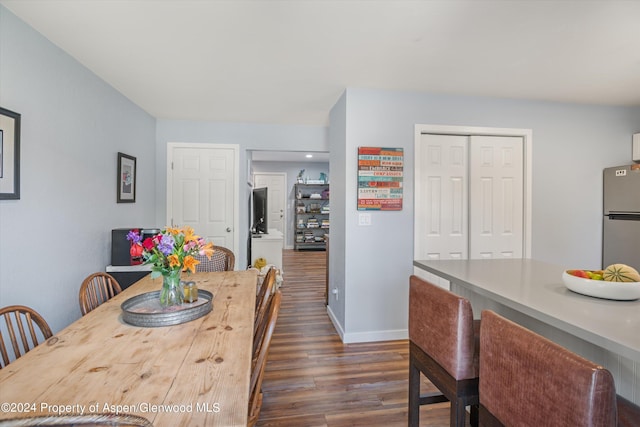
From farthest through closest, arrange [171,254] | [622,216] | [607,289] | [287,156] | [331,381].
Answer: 1. [287,156]
2. [622,216]
3. [331,381]
4. [171,254]
5. [607,289]

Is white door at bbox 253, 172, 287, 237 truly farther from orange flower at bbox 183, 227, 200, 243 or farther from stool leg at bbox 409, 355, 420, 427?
stool leg at bbox 409, 355, 420, 427

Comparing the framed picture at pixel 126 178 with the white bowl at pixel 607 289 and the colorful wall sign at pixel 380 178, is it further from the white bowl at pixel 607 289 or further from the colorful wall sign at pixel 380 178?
the white bowl at pixel 607 289

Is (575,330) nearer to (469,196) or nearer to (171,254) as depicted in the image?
(171,254)


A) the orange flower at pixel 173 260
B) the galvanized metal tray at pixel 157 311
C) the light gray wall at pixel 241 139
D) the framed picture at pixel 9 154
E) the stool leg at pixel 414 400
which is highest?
the light gray wall at pixel 241 139

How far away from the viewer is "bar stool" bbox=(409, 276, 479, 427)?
1.18 meters

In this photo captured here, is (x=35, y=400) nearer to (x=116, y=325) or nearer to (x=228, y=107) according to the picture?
(x=116, y=325)

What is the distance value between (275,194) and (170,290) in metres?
7.12

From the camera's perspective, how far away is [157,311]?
58.3 inches

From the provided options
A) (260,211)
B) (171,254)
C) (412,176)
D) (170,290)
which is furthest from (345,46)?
(260,211)

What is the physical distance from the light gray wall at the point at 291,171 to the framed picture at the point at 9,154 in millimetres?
6626

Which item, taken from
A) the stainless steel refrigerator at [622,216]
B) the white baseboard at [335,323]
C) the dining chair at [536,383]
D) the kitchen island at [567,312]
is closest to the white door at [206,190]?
the white baseboard at [335,323]

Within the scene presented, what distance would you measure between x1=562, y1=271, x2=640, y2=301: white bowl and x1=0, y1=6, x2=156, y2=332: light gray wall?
114 inches

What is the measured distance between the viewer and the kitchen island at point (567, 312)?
3.02 ft

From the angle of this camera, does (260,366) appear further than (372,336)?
No
